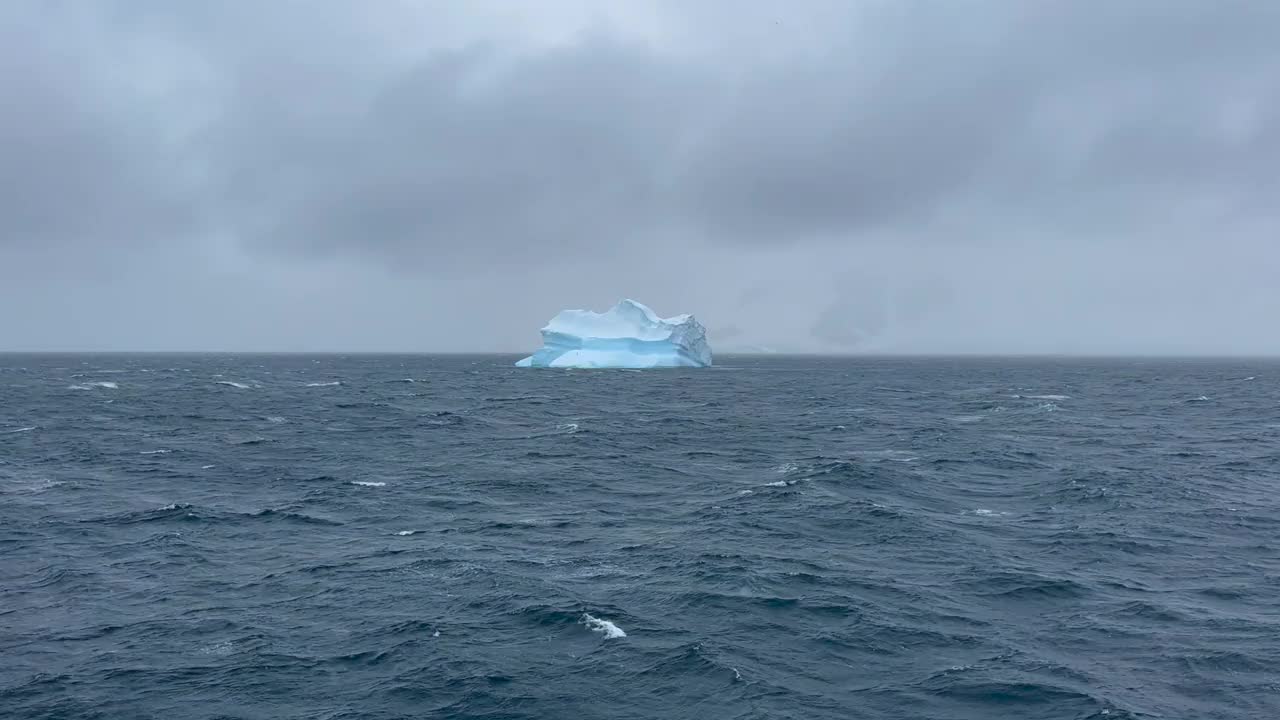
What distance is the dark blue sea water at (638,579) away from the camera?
1514cm

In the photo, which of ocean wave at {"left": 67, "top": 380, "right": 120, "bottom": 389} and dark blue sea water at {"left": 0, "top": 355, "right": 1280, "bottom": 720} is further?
ocean wave at {"left": 67, "top": 380, "right": 120, "bottom": 389}

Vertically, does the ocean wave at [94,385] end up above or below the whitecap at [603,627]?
above

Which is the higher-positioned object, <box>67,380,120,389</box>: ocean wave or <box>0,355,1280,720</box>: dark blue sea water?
<box>67,380,120,389</box>: ocean wave

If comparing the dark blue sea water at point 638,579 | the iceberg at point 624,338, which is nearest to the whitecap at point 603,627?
the dark blue sea water at point 638,579

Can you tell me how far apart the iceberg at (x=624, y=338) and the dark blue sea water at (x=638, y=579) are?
84488 mm

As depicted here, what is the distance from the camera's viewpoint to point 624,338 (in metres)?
132

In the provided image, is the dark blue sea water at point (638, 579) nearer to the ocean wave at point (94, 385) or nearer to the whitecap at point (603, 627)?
the whitecap at point (603, 627)

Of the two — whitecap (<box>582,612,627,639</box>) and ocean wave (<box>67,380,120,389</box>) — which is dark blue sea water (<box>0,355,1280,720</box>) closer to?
whitecap (<box>582,612,627,639</box>)

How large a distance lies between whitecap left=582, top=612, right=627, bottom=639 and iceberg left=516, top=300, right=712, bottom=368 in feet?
361

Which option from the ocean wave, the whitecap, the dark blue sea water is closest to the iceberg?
the ocean wave

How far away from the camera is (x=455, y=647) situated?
17078 millimetres

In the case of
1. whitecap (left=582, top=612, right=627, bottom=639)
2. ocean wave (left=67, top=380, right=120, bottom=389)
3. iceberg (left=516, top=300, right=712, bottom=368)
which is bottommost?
whitecap (left=582, top=612, right=627, bottom=639)

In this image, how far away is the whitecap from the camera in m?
17.7

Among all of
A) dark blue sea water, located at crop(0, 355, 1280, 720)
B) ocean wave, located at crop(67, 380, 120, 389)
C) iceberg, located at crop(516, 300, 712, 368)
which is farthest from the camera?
iceberg, located at crop(516, 300, 712, 368)
